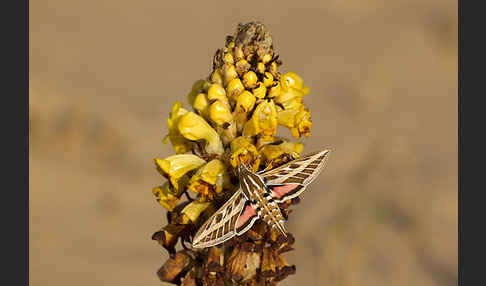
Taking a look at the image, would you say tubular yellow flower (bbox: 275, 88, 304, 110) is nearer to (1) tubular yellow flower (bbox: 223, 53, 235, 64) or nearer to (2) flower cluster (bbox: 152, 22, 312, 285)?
(2) flower cluster (bbox: 152, 22, 312, 285)

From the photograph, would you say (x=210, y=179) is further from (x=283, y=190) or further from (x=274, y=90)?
(x=274, y=90)

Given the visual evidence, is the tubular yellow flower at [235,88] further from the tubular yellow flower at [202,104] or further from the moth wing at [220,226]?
the moth wing at [220,226]

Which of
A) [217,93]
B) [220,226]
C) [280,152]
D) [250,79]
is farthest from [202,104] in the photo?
[220,226]

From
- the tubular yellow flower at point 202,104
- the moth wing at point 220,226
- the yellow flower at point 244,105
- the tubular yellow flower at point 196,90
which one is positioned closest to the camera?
the moth wing at point 220,226

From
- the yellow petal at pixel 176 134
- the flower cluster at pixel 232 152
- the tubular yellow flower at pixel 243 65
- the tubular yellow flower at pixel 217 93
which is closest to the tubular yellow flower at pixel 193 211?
the flower cluster at pixel 232 152

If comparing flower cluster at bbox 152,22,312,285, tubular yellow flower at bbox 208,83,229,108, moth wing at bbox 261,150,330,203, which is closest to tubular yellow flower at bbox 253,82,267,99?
flower cluster at bbox 152,22,312,285

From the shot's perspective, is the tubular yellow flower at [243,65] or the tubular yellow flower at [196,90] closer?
the tubular yellow flower at [243,65]
